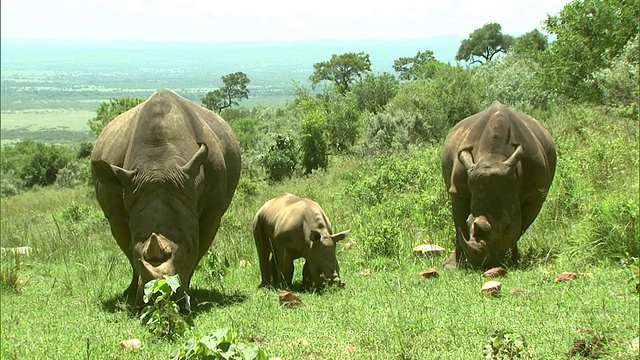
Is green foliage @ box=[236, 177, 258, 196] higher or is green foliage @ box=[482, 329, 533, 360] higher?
green foliage @ box=[482, 329, 533, 360]

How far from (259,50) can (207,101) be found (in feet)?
15.1

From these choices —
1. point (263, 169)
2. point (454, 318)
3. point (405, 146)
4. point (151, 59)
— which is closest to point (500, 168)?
point (454, 318)

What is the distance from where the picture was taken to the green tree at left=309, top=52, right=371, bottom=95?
6619cm

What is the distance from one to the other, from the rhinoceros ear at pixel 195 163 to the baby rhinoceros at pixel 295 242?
179cm

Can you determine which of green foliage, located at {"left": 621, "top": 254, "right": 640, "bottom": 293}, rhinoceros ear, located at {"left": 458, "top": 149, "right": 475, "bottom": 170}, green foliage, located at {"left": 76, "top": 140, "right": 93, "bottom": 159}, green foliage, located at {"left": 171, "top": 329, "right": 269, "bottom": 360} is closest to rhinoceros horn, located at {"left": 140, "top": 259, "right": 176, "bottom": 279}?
green foliage, located at {"left": 171, "top": 329, "right": 269, "bottom": 360}

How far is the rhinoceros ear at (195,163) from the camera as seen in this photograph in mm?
8156

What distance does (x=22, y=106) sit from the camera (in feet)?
379

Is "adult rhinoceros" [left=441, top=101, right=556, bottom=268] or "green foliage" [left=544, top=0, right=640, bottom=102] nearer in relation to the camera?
"adult rhinoceros" [left=441, top=101, right=556, bottom=268]

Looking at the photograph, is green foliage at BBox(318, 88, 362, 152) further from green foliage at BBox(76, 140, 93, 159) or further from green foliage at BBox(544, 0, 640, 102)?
green foliage at BBox(76, 140, 93, 159)

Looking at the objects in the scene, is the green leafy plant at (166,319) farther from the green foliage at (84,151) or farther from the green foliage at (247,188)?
the green foliage at (84,151)

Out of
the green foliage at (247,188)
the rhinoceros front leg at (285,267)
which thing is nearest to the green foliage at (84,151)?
the green foliage at (247,188)

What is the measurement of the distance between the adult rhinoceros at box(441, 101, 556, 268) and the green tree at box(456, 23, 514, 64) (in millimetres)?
Result: 64968

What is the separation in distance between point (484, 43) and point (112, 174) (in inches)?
2731

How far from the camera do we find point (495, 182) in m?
9.02
